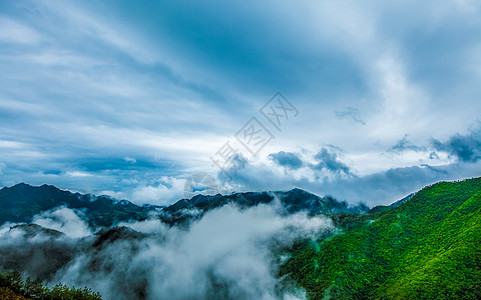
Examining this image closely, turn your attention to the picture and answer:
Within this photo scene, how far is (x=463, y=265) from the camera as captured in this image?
493 feet

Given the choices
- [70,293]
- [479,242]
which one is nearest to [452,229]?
[479,242]

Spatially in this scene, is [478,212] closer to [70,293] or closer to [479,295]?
[479,295]

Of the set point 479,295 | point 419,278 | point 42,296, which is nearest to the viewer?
point 42,296

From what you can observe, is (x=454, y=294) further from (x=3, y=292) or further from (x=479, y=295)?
(x=3, y=292)

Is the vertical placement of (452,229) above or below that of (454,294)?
above

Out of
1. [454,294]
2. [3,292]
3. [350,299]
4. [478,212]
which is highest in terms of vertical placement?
[478,212]

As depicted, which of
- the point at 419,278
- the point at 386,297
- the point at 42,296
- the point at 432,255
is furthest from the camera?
the point at 432,255

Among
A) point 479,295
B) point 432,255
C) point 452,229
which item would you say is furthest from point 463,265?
point 452,229

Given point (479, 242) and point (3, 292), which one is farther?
point (479, 242)

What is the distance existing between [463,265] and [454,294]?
844 inches

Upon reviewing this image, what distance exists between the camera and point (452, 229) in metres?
199

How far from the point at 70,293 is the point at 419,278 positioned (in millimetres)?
185997

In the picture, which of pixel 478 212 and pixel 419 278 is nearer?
pixel 419 278

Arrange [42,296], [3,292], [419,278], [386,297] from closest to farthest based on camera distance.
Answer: [3,292]
[42,296]
[419,278]
[386,297]
